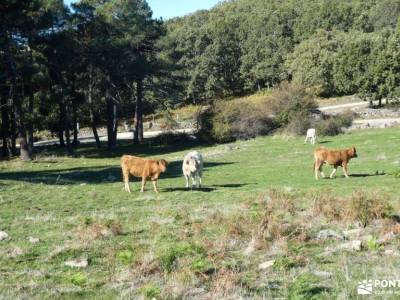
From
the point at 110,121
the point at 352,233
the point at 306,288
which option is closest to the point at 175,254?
the point at 306,288

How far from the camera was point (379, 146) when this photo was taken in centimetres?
3531

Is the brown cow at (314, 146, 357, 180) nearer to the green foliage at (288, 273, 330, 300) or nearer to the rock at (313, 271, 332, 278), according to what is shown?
the rock at (313, 271, 332, 278)

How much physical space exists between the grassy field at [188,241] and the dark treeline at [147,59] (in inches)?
802

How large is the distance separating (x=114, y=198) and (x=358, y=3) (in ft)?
395

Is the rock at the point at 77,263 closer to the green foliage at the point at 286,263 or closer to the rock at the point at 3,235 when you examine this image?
the rock at the point at 3,235

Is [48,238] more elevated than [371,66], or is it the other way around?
[371,66]

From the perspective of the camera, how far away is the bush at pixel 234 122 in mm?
51719

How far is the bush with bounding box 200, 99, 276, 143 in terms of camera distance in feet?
170

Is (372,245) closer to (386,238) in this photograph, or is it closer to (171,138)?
(386,238)

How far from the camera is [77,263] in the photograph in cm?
1012

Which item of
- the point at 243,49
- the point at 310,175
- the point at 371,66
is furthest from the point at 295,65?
the point at 310,175

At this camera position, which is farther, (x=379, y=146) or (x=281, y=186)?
(x=379, y=146)

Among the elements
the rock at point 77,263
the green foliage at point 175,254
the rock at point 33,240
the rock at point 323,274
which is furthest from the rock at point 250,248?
the rock at point 33,240

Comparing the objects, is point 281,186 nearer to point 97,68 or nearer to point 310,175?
point 310,175
